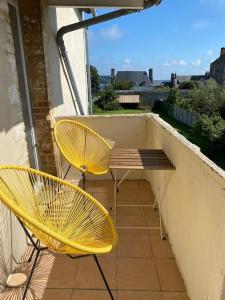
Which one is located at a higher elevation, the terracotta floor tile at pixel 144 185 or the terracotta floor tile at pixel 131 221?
the terracotta floor tile at pixel 144 185

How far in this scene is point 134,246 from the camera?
2.46 meters

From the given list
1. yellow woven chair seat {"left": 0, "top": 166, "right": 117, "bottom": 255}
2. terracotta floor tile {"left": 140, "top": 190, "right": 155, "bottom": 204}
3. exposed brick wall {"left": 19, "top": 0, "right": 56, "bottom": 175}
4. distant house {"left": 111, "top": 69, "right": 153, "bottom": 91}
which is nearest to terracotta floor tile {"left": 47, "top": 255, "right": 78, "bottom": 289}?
yellow woven chair seat {"left": 0, "top": 166, "right": 117, "bottom": 255}

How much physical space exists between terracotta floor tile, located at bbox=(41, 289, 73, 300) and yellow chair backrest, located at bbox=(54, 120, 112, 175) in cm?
113

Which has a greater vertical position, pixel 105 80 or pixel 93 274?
pixel 105 80

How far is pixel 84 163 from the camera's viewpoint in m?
2.88

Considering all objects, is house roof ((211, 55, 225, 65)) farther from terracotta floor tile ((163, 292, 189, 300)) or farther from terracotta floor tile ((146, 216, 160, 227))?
terracotta floor tile ((163, 292, 189, 300))

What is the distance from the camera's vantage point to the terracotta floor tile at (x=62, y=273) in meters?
2.01

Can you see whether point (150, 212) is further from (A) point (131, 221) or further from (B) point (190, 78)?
(B) point (190, 78)

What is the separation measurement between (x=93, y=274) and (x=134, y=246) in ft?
1.65

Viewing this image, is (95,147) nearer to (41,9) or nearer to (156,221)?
(156,221)

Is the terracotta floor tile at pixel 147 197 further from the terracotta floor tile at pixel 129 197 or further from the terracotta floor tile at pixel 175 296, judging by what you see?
the terracotta floor tile at pixel 175 296

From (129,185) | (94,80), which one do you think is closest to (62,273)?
(129,185)

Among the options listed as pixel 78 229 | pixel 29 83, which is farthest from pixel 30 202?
pixel 29 83

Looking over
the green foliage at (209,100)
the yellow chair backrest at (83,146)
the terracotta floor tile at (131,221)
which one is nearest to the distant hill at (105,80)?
the green foliage at (209,100)
